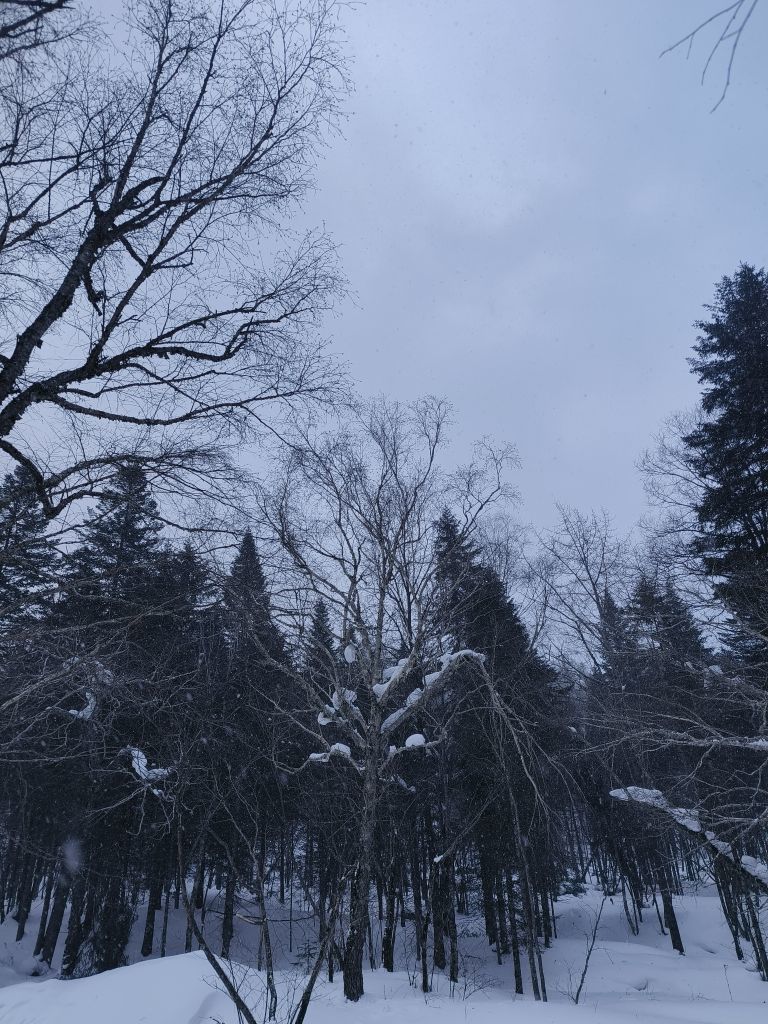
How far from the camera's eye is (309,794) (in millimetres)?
15961

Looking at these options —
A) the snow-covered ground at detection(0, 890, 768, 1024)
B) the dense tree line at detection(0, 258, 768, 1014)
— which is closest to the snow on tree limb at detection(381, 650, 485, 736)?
the dense tree line at detection(0, 258, 768, 1014)

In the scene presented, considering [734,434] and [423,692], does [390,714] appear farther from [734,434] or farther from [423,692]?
[734,434]

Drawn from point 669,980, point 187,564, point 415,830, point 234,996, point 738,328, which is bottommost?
point 669,980

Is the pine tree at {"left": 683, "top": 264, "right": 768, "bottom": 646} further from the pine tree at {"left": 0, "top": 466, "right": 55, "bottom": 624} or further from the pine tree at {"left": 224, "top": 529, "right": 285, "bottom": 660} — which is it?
the pine tree at {"left": 0, "top": 466, "right": 55, "bottom": 624}

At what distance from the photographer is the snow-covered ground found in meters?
7.30

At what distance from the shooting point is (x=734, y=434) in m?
13.2

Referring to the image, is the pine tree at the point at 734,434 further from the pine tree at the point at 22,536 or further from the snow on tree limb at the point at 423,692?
the pine tree at the point at 22,536

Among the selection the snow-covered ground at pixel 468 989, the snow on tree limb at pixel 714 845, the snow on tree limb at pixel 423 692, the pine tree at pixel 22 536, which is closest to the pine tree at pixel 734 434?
the snow on tree limb at pixel 714 845

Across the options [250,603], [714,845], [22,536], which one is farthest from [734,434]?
[22,536]

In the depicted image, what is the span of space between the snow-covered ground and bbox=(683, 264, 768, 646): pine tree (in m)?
8.04

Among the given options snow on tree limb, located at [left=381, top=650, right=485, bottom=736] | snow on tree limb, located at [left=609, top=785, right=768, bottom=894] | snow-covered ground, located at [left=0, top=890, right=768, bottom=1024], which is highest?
snow on tree limb, located at [left=381, top=650, right=485, bottom=736]

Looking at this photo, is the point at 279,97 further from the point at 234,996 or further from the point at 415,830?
the point at 415,830

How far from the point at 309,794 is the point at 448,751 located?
13.5 feet

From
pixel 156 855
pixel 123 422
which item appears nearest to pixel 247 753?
pixel 156 855
